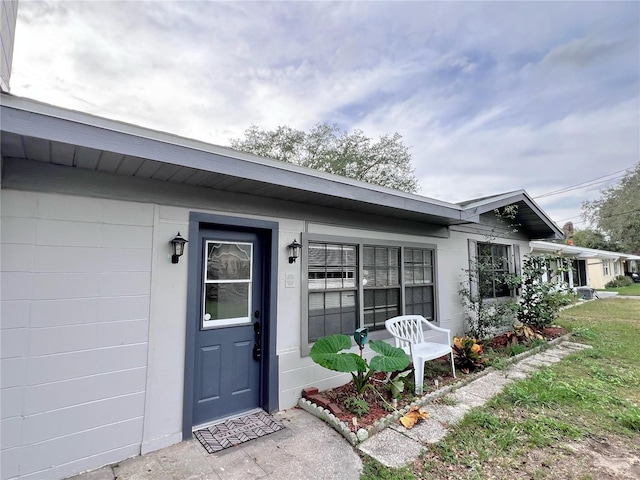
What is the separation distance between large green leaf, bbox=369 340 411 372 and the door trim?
1.06m

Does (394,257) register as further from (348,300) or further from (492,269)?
(492,269)

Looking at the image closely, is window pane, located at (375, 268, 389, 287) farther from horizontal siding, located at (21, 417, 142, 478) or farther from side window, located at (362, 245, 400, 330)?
horizontal siding, located at (21, 417, 142, 478)

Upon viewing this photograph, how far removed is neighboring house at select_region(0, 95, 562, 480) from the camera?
6.82ft

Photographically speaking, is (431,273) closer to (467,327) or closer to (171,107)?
(467,327)

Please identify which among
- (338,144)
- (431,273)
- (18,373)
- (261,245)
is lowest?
(18,373)

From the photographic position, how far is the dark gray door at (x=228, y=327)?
2960 mm

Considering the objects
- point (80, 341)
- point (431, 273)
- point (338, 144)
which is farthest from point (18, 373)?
point (338, 144)

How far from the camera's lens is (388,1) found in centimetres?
532

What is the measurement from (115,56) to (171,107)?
208 cm

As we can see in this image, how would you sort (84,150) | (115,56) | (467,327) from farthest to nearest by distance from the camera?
(467,327), (115,56), (84,150)

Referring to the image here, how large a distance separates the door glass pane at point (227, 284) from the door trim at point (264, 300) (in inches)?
5.4

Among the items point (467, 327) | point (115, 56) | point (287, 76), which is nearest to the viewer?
point (115, 56)

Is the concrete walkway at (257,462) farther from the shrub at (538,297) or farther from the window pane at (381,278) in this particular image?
the shrub at (538,297)

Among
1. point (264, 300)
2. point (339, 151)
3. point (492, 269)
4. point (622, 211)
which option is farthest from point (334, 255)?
point (622, 211)
